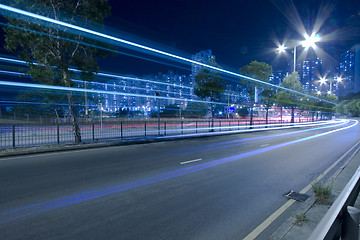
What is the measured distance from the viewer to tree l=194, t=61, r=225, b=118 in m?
22.2

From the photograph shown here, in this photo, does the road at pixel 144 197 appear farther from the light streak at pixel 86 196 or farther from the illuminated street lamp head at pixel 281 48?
the illuminated street lamp head at pixel 281 48

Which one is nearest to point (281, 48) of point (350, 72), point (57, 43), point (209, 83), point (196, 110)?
point (209, 83)

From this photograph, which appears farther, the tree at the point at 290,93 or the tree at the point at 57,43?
the tree at the point at 290,93

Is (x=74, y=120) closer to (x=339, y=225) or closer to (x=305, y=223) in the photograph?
(x=305, y=223)

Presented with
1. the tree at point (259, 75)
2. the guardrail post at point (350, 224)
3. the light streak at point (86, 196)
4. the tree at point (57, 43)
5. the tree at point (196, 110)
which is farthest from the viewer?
the tree at point (259, 75)

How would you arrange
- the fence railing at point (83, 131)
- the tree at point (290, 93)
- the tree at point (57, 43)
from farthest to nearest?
the tree at point (290, 93) → the fence railing at point (83, 131) → the tree at point (57, 43)

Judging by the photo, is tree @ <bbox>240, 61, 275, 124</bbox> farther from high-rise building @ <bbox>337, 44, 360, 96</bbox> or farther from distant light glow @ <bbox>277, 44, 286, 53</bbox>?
high-rise building @ <bbox>337, 44, 360, 96</bbox>

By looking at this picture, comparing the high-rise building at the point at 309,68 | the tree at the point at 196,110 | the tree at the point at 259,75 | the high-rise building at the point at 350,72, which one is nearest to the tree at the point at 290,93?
the tree at the point at 259,75

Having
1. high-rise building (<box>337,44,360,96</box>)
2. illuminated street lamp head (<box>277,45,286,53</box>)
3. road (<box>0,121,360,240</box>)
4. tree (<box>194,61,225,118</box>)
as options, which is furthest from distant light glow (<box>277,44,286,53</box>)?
high-rise building (<box>337,44,360,96</box>)

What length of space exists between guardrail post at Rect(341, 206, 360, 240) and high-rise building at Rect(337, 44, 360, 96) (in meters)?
126

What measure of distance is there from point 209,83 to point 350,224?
21.1 metres

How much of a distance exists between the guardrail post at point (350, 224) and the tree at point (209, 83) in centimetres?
2085

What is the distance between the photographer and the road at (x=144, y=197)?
10.7 ft

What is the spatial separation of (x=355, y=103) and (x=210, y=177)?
350ft
